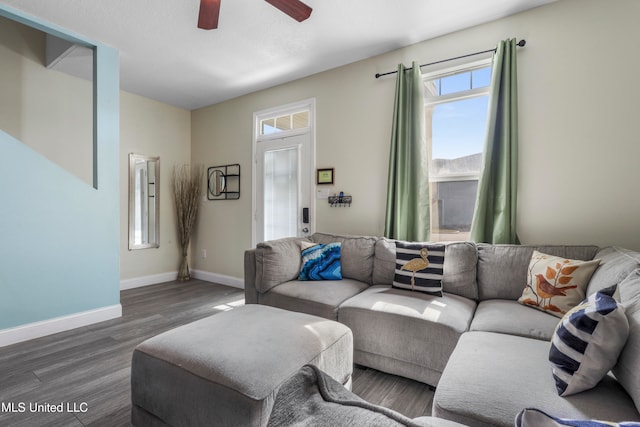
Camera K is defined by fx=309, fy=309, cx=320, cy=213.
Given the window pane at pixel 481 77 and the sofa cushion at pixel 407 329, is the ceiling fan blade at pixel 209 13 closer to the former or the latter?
the sofa cushion at pixel 407 329

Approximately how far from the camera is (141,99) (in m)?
4.39

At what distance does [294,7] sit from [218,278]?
148 inches

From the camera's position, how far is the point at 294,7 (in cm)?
195

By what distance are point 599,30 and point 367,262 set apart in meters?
2.48

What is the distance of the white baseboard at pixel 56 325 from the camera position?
2.53 metres

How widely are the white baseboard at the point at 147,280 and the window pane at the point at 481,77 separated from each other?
4.68m

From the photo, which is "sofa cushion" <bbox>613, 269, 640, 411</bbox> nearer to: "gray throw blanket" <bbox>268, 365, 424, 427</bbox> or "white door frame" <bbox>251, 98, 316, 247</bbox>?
"gray throw blanket" <bbox>268, 365, 424, 427</bbox>

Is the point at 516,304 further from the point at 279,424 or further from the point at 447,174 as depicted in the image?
the point at 279,424

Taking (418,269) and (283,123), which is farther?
(283,123)

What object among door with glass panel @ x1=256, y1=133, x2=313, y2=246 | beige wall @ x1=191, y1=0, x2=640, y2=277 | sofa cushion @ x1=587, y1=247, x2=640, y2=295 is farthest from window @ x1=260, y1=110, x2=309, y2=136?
sofa cushion @ x1=587, y1=247, x2=640, y2=295

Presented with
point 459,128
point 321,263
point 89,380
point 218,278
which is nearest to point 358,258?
point 321,263

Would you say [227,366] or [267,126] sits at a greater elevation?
[267,126]

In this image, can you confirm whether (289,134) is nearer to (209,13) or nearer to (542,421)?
(209,13)

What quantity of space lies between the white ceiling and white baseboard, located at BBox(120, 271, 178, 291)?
2.65 meters
